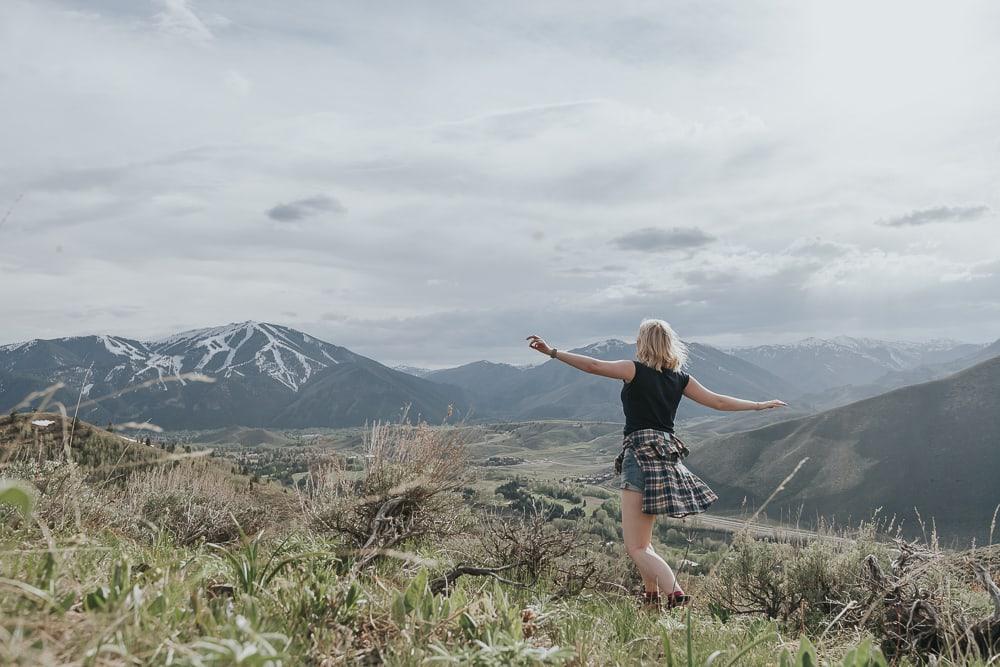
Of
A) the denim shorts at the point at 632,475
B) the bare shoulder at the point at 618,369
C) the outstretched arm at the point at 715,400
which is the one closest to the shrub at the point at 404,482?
the denim shorts at the point at 632,475

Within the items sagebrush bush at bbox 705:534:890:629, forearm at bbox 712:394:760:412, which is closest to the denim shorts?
forearm at bbox 712:394:760:412

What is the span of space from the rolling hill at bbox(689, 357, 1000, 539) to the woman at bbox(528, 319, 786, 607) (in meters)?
93.2

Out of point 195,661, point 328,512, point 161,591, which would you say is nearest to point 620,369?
point 328,512

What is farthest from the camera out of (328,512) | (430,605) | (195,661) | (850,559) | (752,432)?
(752,432)

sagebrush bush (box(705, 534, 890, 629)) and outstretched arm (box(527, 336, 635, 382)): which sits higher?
outstretched arm (box(527, 336, 635, 382))

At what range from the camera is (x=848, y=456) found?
11350cm

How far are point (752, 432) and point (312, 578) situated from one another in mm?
143579

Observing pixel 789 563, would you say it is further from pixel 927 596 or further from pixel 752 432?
pixel 752 432

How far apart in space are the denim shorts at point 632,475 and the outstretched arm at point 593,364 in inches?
23.7

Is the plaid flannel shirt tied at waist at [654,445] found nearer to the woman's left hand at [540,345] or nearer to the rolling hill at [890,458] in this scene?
the woman's left hand at [540,345]

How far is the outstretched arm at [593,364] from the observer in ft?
15.9

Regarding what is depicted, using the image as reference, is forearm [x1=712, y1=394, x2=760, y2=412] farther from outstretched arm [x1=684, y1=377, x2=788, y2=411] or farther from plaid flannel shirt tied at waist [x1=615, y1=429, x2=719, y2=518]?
plaid flannel shirt tied at waist [x1=615, y1=429, x2=719, y2=518]

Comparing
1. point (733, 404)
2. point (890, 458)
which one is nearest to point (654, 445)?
point (733, 404)

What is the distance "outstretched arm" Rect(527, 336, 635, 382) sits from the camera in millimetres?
4836
